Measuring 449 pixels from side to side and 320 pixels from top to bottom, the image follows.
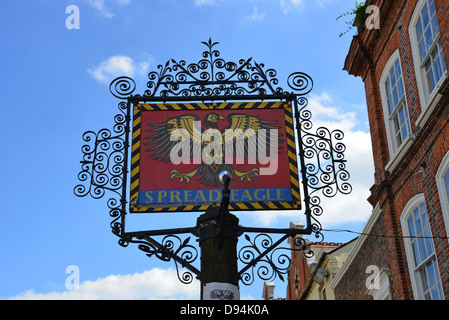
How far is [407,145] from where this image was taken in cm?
1194

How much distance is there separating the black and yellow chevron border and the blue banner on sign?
0.22 feet

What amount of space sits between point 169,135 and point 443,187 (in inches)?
197

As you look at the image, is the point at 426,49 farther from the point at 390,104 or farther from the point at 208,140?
the point at 208,140

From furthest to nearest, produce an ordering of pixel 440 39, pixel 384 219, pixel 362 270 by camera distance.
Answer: pixel 362 270 < pixel 384 219 < pixel 440 39

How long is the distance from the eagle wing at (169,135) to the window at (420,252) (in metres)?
4.86

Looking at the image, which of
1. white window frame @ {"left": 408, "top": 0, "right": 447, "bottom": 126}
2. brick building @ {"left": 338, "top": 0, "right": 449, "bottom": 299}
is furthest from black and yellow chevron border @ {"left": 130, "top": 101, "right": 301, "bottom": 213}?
white window frame @ {"left": 408, "top": 0, "right": 447, "bottom": 126}

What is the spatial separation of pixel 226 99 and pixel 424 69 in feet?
16.2

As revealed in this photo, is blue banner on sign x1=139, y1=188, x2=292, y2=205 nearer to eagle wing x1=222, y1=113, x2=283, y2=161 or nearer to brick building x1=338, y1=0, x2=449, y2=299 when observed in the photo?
eagle wing x1=222, y1=113, x2=283, y2=161

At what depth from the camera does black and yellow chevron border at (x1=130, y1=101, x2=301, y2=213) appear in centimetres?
765

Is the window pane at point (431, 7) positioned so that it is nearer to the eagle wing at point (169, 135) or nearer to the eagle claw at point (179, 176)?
the eagle wing at point (169, 135)

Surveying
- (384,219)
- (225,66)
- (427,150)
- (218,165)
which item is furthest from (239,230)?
(384,219)

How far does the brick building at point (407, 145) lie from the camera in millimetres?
10602

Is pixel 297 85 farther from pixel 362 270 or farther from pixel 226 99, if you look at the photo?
pixel 362 270

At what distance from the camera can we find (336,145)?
8453mm
